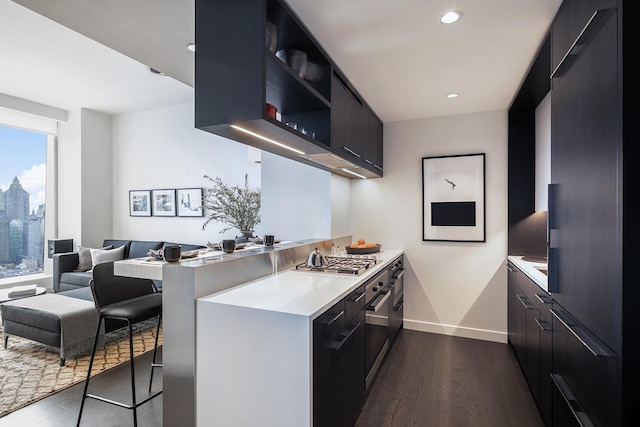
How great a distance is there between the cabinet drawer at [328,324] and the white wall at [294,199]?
1.73 m

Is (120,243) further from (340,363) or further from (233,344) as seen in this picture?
(340,363)

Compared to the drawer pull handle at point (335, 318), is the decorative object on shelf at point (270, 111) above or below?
above

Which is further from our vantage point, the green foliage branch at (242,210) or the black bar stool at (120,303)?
the green foliage branch at (242,210)

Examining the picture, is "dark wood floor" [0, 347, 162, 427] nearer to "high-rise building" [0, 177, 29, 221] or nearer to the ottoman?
the ottoman

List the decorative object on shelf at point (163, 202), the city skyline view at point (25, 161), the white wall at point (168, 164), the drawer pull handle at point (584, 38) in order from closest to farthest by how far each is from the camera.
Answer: the drawer pull handle at point (584, 38)
the white wall at point (168, 164)
the city skyline view at point (25, 161)
the decorative object on shelf at point (163, 202)

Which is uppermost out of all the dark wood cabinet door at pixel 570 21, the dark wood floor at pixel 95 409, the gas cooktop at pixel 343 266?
the dark wood cabinet door at pixel 570 21

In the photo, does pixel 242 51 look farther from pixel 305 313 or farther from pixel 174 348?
pixel 174 348

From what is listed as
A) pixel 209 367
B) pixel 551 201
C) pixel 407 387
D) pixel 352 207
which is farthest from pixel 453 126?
pixel 209 367

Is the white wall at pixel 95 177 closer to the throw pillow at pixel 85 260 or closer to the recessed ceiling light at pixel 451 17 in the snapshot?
the throw pillow at pixel 85 260

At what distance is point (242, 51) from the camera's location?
1562 millimetres

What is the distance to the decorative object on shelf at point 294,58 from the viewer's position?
2.08 m

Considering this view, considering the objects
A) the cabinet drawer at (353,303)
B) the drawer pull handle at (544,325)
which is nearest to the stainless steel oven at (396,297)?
the cabinet drawer at (353,303)

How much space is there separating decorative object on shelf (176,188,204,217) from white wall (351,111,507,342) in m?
2.67

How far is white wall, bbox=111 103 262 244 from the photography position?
5156mm
